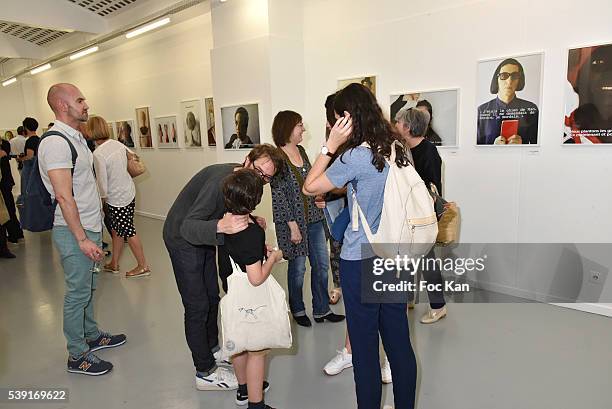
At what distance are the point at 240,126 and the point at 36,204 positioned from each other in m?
3.51

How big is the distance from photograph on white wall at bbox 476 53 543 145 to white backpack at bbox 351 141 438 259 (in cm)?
259

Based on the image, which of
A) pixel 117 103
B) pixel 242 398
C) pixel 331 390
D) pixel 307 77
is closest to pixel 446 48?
pixel 307 77

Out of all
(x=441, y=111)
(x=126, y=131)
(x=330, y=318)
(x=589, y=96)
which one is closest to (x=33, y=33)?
(x=126, y=131)

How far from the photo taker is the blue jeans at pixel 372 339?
1.88 meters

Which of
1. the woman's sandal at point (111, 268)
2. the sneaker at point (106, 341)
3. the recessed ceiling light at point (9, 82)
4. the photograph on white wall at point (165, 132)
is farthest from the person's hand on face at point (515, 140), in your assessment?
the recessed ceiling light at point (9, 82)

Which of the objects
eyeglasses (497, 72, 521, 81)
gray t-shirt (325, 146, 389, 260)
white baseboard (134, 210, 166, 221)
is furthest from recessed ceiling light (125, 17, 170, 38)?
gray t-shirt (325, 146, 389, 260)

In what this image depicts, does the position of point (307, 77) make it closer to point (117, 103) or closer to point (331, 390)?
point (331, 390)

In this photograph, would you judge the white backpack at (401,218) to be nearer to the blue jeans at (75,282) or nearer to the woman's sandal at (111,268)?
the blue jeans at (75,282)

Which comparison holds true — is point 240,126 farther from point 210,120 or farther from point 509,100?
point 509,100

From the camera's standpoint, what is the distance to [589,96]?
3480mm

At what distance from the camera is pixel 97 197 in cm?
296

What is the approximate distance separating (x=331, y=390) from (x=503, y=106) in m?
3.02

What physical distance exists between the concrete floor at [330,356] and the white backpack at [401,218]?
1.25 m

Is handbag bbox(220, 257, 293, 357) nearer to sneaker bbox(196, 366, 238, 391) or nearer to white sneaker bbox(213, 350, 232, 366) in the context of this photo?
sneaker bbox(196, 366, 238, 391)
